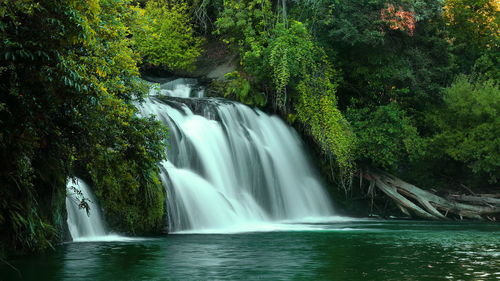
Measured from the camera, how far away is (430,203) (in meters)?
30.7

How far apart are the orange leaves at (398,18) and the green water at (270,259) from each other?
13.1 meters

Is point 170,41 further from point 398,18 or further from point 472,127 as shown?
point 472,127

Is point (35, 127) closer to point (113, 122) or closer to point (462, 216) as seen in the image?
point (113, 122)

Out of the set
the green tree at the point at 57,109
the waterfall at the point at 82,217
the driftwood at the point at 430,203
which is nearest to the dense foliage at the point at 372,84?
the driftwood at the point at 430,203

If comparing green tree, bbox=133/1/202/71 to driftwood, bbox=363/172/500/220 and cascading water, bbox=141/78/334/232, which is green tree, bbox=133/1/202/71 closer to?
cascading water, bbox=141/78/334/232

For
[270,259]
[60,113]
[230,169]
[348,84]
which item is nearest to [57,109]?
[60,113]

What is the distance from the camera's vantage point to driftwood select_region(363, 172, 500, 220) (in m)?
30.2

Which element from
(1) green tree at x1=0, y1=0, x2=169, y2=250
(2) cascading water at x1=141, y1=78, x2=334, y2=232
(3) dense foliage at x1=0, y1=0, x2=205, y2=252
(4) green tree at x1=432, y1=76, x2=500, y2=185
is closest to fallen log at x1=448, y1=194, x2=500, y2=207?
(4) green tree at x1=432, y1=76, x2=500, y2=185

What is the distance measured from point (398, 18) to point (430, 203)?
312 inches

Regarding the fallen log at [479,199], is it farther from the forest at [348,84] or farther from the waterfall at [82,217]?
the waterfall at [82,217]

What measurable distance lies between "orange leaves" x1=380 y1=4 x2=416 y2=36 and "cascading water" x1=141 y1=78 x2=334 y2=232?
241 inches

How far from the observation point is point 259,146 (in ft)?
90.8

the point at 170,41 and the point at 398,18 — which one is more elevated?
the point at 170,41

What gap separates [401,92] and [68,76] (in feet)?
74.5
